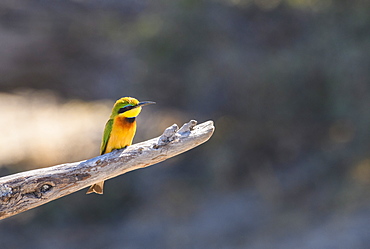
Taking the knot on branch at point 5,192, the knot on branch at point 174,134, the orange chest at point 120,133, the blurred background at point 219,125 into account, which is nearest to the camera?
the knot on branch at point 5,192

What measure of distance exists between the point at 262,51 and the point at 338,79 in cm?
133

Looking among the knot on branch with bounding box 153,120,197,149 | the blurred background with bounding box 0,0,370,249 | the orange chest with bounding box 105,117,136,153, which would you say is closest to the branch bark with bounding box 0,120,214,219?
the knot on branch with bounding box 153,120,197,149

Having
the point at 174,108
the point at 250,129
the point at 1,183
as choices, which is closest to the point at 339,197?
the point at 250,129

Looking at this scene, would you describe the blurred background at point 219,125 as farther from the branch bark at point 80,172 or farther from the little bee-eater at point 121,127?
the branch bark at point 80,172

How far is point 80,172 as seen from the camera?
2965mm

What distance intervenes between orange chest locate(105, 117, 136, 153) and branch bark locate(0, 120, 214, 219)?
0.31 meters

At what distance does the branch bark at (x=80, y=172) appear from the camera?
9.38 ft

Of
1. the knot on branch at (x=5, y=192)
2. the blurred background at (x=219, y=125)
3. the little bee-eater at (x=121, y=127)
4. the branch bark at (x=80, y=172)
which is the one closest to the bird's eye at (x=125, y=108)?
the little bee-eater at (x=121, y=127)

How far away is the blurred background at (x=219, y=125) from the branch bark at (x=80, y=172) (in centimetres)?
377

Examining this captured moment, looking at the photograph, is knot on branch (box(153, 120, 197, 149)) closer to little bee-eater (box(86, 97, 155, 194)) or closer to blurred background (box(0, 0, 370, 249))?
little bee-eater (box(86, 97, 155, 194))

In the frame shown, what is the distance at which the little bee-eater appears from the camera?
345 cm

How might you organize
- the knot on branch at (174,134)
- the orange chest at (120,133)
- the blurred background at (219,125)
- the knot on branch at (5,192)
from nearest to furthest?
the knot on branch at (5,192) → the knot on branch at (174,134) → the orange chest at (120,133) → the blurred background at (219,125)

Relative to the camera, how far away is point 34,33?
442 inches

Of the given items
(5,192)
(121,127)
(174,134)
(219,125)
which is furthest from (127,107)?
(219,125)
